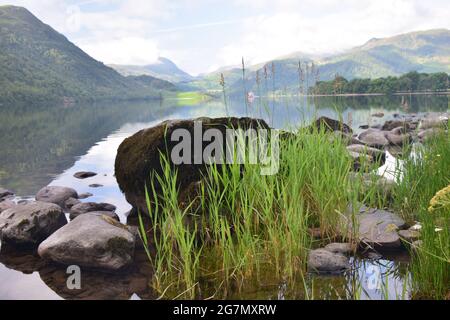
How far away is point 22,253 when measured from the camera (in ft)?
26.0

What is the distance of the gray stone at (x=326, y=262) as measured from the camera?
6297 mm

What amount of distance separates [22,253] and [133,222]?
2.45 m

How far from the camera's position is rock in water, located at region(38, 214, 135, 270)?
682cm

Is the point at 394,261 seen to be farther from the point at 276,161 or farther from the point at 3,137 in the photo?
the point at 3,137

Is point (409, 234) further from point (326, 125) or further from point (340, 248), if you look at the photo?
point (326, 125)

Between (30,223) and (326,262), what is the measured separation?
17.6 ft

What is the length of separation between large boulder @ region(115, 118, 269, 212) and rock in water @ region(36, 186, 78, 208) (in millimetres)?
2240

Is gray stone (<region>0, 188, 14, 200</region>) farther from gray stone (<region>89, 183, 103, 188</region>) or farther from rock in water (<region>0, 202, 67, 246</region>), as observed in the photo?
rock in water (<region>0, 202, 67, 246</region>)

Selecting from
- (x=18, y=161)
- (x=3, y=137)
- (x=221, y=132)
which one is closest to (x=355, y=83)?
(x=3, y=137)

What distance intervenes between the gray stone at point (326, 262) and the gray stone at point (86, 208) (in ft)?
18.9

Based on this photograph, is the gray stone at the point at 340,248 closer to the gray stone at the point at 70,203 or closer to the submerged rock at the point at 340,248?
the submerged rock at the point at 340,248

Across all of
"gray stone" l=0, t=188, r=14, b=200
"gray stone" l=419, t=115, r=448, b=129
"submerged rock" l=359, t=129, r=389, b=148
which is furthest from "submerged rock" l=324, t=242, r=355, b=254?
"submerged rock" l=359, t=129, r=389, b=148

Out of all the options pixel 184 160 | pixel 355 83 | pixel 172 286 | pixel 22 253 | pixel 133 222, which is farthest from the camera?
pixel 355 83

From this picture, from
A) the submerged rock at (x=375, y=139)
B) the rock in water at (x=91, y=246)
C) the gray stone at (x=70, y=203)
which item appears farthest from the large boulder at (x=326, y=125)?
the gray stone at (x=70, y=203)
